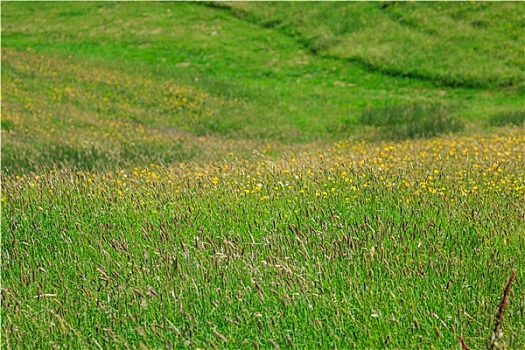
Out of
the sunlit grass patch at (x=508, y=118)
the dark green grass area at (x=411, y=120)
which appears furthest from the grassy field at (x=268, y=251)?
the sunlit grass patch at (x=508, y=118)

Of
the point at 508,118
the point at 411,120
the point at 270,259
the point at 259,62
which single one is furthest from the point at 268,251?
the point at 259,62

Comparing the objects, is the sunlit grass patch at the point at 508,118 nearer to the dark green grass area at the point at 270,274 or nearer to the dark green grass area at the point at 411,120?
the dark green grass area at the point at 411,120

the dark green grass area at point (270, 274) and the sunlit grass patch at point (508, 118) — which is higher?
the dark green grass area at point (270, 274)

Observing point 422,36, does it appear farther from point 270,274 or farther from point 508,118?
point 270,274

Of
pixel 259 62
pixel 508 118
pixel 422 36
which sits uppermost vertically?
pixel 422 36

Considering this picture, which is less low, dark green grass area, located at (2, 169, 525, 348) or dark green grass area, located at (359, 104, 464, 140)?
dark green grass area, located at (2, 169, 525, 348)

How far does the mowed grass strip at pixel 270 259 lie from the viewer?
307cm

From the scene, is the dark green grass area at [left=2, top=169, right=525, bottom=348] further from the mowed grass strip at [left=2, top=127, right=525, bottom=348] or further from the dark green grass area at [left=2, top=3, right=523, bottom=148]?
the dark green grass area at [left=2, top=3, right=523, bottom=148]

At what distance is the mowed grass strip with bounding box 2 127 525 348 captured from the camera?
3.07 metres

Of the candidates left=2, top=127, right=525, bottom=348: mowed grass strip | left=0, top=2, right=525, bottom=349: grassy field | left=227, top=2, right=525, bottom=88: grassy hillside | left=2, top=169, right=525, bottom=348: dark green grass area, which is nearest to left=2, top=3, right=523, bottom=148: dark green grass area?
left=227, top=2, right=525, bottom=88: grassy hillside

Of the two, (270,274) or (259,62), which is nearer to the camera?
(270,274)

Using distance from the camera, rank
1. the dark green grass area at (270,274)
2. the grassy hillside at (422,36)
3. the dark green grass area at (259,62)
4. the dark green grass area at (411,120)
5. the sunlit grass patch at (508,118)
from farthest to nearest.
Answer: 1. the grassy hillside at (422,36)
2. the dark green grass area at (259,62)
3. the sunlit grass patch at (508,118)
4. the dark green grass area at (411,120)
5. the dark green grass area at (270,274)

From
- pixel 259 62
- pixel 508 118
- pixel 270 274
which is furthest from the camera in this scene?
pixel 259 62

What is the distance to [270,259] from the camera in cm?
359
